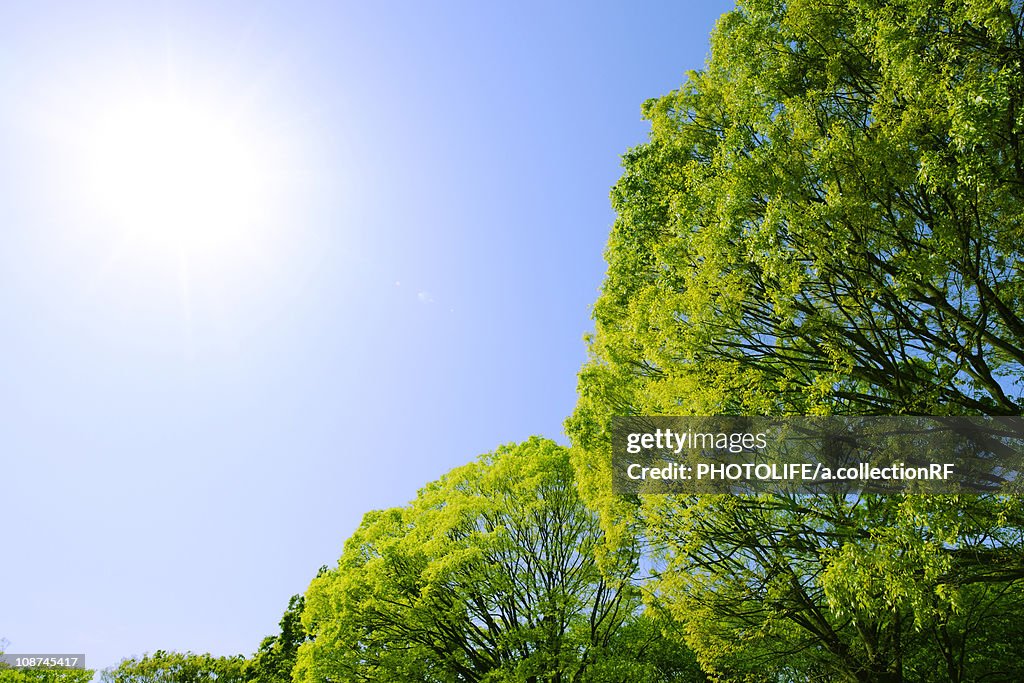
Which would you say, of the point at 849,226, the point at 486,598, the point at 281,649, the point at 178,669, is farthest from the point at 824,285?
the point at 178,669

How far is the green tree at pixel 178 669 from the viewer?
29750 mm

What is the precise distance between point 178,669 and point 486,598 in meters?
24.6

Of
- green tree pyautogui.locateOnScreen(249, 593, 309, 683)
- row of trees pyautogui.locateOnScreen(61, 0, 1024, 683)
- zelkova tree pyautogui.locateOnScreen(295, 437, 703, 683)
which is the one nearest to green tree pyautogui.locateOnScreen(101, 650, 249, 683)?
green tree pyautogui.locateOnScreen(249, 593, 309, 683)

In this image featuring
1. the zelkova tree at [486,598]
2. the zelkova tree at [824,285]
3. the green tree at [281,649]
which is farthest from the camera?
the green tree at [281,649]

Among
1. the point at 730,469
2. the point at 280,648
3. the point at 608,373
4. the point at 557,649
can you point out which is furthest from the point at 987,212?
the point at 280,648

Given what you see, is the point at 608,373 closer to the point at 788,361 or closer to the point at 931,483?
the point at 788,361

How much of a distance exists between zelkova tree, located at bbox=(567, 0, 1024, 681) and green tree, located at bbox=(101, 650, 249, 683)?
2961 cm

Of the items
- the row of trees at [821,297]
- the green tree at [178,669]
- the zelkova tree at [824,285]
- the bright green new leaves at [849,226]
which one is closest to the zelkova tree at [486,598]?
the row of trees at [821,297]

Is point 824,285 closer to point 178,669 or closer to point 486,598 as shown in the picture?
point 486,598

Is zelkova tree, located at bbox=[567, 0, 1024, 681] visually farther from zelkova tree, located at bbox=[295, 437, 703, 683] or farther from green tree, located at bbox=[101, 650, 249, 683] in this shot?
green tree, located at bbox=[101, 650, 249, 683]

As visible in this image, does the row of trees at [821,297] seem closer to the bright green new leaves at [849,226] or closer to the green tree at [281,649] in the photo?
the bright green new leaves at [849,226]

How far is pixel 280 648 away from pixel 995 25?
105 feet

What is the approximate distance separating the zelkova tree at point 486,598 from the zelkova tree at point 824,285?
6.21 metres

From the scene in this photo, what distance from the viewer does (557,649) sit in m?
14.3
